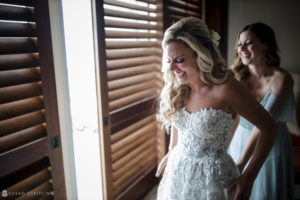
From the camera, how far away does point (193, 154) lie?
116 cm

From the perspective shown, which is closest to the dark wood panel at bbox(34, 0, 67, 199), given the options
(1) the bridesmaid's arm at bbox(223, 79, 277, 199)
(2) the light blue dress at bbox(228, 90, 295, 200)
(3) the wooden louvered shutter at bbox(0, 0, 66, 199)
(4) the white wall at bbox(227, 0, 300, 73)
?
(3) the wooden louvered shutter at bbox(0, 0, 66, 199)

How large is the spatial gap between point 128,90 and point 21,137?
90cm

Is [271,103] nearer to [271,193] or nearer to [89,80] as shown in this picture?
[271,193]

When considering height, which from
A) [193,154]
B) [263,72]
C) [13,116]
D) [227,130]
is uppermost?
[263,72]

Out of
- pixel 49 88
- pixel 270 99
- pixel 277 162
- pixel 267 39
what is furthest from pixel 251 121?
pixel 49 88

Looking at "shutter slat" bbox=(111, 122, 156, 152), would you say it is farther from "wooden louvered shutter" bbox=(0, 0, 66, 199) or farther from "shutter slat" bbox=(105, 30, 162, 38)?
"shutter slat" bbox=(105, 30, 162, 38)

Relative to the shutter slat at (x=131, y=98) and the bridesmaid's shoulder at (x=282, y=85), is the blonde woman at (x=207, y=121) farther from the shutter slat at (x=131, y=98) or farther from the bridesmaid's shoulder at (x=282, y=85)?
the shutter slat at (x=131, y=98)

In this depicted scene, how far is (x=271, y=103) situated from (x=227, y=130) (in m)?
0.55

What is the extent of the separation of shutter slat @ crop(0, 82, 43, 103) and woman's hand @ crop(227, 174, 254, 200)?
1.03 m

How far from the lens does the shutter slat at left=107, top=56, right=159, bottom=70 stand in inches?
64.3

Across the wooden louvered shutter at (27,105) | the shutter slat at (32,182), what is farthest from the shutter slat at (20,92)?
the shutter slat at (32,182)

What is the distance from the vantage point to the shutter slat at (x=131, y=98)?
1.70m

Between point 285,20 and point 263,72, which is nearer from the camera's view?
point 263,72

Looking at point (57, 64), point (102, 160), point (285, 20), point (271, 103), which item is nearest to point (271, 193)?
point (271, 103)
